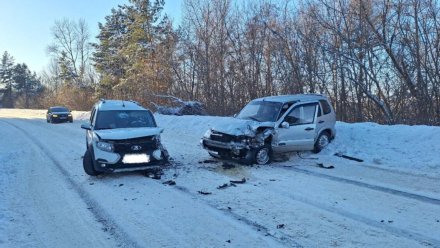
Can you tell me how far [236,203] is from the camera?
7.11 m

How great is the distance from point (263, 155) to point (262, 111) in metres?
1.71

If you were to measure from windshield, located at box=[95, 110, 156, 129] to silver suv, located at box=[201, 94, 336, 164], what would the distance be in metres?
1.85

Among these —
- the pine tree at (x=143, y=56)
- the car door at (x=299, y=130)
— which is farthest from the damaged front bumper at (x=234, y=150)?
the pine tree at (x=143, y=56)

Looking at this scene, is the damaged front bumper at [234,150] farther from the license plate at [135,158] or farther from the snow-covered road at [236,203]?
the license plate at [135,158]

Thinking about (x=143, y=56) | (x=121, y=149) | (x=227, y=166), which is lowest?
(x=227, y=166)

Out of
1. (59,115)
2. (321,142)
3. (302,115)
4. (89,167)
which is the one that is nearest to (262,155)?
(302,115)

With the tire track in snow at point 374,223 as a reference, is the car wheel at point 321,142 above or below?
above

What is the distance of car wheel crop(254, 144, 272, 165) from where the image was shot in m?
11.0

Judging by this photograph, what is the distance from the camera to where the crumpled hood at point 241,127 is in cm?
1111

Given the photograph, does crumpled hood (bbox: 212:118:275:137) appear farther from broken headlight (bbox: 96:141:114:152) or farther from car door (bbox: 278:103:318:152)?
broken headlight (bbox: 96:141:114:152)

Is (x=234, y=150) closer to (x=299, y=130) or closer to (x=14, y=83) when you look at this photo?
(x=299, y=130)

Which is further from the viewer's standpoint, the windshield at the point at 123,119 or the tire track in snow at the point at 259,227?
the windshield at the point at 123,119

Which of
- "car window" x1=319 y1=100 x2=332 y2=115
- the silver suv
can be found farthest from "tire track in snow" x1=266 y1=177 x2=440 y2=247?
"car window" x1=319 y1=100 x2=332 y2=115

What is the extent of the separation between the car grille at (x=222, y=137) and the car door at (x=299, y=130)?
151 centimetres
